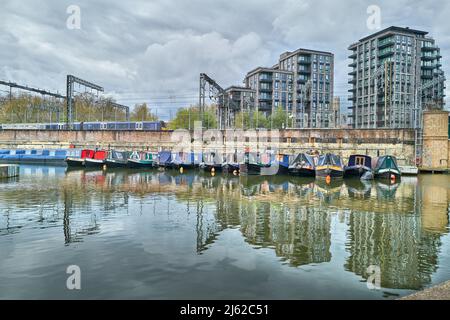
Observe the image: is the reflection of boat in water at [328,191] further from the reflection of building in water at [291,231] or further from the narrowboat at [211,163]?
the narrowboat at [211,163]

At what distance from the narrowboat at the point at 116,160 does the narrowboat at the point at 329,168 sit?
2127 centimetres

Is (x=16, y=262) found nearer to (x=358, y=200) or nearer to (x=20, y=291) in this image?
(x=20, y=291)

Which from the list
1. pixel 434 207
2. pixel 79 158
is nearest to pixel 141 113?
pixel 79 158

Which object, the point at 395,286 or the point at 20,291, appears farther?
the point at 395,286

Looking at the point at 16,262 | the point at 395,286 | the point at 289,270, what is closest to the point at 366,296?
the point at 395,286

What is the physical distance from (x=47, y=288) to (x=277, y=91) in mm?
92031

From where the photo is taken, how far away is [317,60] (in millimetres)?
96812

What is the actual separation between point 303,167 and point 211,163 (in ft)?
32.3

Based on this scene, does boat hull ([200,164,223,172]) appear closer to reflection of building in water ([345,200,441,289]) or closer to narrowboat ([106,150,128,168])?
narrowboat ([106,150,128,168])

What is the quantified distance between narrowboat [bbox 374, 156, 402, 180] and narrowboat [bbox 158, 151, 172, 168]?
20.7 m

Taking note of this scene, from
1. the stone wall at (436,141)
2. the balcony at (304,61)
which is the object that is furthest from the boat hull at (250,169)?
the balcony at (304,61)

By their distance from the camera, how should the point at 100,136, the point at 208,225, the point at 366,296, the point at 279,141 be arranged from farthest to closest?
1. the point at 100,136
2. the point at 279,141
3. the point at 208,225
4. the point at 366,296

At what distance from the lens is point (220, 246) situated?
10508 millimetres

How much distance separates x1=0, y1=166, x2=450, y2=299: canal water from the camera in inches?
297
